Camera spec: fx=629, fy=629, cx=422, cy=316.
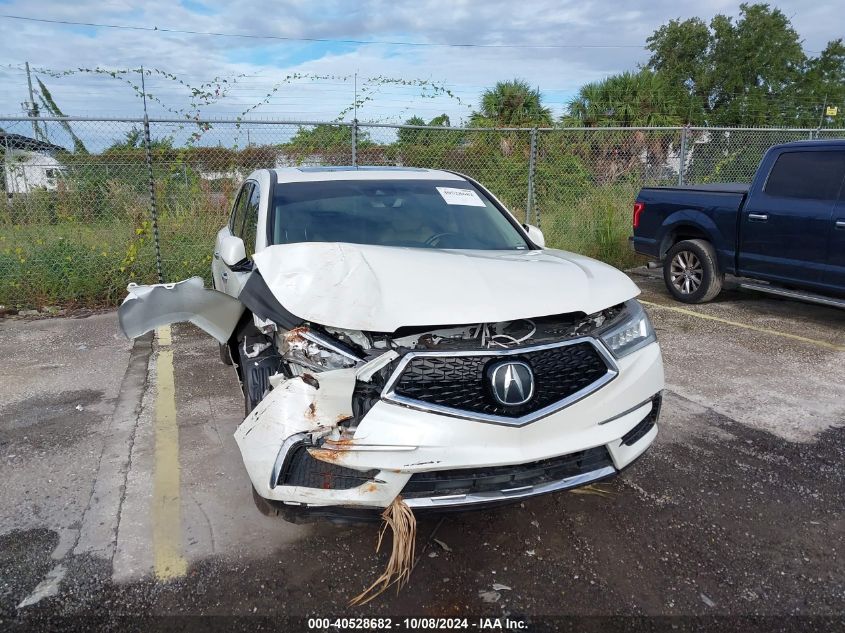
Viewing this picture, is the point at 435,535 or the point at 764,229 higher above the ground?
the point at 764,229

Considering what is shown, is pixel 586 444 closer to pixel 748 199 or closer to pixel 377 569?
pixel 377 569

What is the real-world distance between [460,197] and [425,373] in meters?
2.07

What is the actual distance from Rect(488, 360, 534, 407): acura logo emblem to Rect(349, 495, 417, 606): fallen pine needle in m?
0.55

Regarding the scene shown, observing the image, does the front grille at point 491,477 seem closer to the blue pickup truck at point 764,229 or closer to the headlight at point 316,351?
the headlight at point 316,351

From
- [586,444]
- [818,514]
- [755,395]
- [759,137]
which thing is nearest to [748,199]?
[755,395]

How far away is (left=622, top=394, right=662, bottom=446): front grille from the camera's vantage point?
275cm

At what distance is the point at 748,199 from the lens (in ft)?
22.3

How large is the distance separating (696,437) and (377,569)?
233cm

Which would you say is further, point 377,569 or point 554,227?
point 554,227

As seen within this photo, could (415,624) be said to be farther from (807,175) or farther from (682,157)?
(682,157)

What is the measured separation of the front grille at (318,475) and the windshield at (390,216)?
1.63 metres

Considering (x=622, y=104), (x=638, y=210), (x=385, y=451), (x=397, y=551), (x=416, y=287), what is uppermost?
(x=622, y=104)

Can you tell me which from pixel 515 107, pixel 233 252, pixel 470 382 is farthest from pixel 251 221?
pixel 515 107

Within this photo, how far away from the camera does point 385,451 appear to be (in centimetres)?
229
